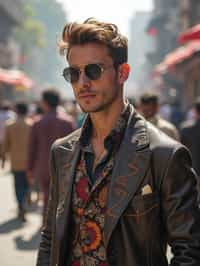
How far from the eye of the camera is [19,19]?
48.5 m

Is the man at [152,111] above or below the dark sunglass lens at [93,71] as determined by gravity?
below

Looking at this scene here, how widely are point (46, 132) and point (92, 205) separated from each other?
4.98 metres

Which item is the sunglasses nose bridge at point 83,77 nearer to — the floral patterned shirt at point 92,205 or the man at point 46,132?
the floral patterned shirt at point 92,205

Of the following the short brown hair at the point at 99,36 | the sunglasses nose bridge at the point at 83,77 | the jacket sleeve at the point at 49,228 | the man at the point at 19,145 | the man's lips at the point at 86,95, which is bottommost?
the man at the point at 19,145

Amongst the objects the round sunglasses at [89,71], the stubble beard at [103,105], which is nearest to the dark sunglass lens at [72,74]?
the round sunglasses at [89,71]

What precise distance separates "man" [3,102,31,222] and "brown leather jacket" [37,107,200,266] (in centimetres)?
748

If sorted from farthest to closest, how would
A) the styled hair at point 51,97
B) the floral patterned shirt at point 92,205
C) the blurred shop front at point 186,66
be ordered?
1. the blurred shop front at point 186,66
2. the styled hair at point 51,97
3. the floral patterned shirt at point 92,205

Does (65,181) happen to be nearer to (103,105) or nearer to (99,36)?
(103,105)

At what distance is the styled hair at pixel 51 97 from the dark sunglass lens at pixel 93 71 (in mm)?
5007

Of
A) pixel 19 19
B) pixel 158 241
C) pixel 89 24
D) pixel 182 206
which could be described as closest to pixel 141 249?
pixel 158 241

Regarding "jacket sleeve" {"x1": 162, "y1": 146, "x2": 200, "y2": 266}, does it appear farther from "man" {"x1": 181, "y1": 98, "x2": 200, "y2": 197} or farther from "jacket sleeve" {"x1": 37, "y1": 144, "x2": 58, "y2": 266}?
"man" {"x1": 181, "y1": 98, "x2": 200, "y2": 197}

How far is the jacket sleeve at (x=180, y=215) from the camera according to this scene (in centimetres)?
237

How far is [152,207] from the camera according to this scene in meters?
2.40

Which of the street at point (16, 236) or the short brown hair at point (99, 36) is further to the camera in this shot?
the street at point (16, 236)
